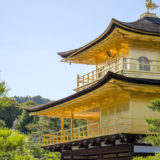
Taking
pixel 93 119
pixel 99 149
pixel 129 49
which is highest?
pixel 129 49

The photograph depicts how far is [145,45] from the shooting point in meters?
20.9

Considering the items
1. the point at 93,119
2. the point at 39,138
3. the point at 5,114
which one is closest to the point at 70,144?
the point at 93,119

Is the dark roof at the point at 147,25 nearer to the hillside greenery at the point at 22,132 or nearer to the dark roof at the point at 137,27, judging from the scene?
the dark roof at the point at 137,27

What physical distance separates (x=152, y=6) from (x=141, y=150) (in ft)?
32.4

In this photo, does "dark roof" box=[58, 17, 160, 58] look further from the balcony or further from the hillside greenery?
the hillside greenery

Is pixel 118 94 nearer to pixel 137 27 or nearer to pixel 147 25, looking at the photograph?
pixel 137 27

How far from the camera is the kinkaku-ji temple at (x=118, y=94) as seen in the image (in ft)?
58.6

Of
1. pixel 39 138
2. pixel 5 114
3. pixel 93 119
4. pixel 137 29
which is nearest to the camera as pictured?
pixel 137 29

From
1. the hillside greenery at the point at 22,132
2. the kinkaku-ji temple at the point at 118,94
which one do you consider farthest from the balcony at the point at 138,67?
the hillside greenery at the point at 22,132

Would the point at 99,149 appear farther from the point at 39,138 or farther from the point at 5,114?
the point at 5,114

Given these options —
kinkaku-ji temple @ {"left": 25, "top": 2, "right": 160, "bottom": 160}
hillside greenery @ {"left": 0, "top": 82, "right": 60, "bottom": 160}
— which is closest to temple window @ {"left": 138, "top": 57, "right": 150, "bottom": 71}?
kinkaku-ji temple @ {"left": 25, "top": 2, "right": 160, "bottom": 160}

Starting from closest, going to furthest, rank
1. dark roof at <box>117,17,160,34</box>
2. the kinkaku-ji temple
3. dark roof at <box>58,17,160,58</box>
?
1. the kinkaku-ji temple
2. dark roof at <box>58,17,160,58</box>
3. dark roof at <box>117,17,160,34</box>

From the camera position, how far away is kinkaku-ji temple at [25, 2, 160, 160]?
58.6 feet

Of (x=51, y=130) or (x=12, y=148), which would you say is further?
(x=51, y=130)
